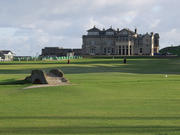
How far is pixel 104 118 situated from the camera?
1116cm

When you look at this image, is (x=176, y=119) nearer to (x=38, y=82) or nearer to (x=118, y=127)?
(x=118, y=127)

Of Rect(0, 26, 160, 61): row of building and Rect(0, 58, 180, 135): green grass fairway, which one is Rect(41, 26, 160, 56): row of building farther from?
Rect(0, 58, 180, 135): green grass fairway

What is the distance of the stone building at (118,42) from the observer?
492 ft

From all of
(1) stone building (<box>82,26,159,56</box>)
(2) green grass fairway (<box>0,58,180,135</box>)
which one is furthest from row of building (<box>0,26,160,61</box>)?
(2) green grass fairway (<box>0,58,180,135</box>)

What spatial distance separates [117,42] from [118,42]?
1.56 feet

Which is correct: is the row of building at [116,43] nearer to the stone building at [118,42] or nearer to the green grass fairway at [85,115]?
the stone building at [118,42]

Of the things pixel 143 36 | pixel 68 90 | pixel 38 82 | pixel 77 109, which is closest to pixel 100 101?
pixel 77 109

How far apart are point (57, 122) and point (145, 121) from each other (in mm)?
2892

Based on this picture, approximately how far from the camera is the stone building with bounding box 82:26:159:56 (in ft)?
492

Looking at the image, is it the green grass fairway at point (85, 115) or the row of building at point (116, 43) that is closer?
the green grass fairway at point (85, 115)

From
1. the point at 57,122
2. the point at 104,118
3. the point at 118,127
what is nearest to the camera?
the point at 118,127

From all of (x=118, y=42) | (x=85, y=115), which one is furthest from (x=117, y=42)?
(x=85, y=115)

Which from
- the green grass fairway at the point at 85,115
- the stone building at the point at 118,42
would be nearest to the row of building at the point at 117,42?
the stone building at the point at 118,42

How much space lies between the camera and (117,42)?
151125 millimetres
